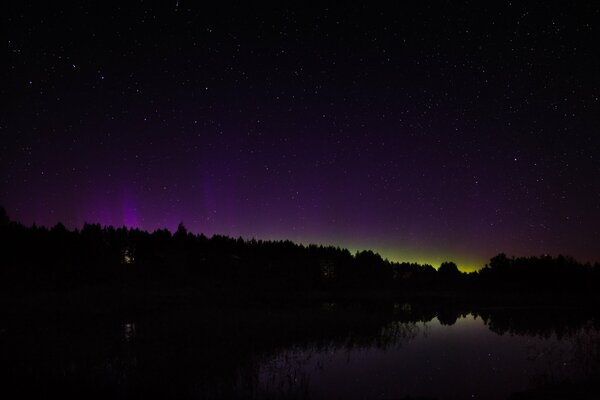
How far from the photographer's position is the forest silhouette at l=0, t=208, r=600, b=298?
55.0 m

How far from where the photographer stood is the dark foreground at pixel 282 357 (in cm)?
1387

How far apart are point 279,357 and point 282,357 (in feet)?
0.43

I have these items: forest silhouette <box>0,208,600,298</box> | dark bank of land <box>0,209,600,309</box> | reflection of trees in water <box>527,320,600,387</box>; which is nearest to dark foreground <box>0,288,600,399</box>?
reflection of trees in water <box>527,320,600,387</box>

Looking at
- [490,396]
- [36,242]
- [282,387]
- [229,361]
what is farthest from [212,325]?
[36,242]

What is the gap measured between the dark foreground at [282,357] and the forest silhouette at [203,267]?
76.7ft

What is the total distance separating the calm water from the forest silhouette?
28.3m

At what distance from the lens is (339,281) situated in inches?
3654

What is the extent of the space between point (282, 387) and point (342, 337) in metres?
11.7

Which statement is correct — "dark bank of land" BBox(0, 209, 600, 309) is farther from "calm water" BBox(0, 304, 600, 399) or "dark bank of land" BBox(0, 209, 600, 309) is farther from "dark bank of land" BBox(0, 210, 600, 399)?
"calm water" BBox(0, 304, 600, 399)

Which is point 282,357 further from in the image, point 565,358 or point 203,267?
point 203,267

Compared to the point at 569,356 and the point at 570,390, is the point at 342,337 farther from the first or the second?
the point at 570,390

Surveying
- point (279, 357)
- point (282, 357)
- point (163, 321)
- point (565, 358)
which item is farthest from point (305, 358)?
point (163, 321)

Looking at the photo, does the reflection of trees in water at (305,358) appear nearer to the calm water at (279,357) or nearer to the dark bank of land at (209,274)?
the calm water at (279,357)

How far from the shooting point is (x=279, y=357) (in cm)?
1917
